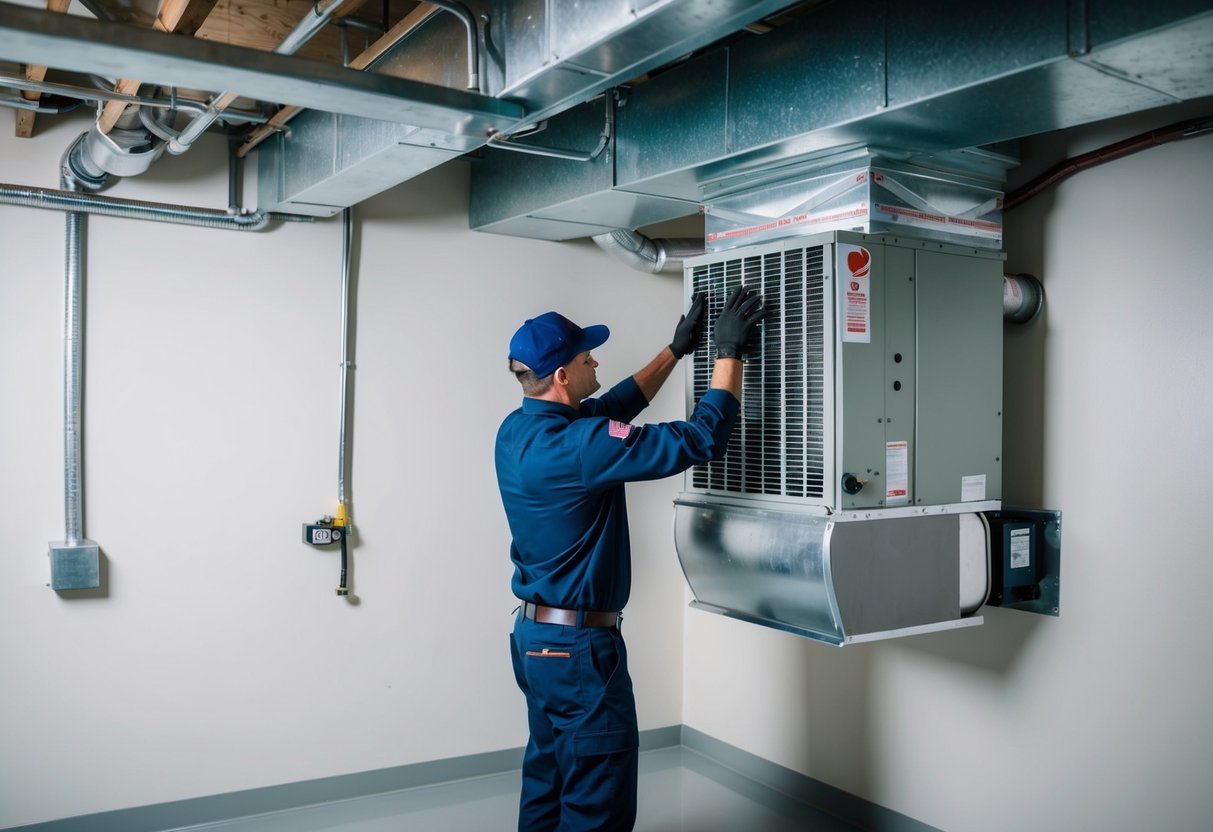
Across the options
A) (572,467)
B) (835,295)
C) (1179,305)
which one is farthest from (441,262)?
(1179,305)

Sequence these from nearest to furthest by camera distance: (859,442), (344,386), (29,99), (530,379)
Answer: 1. (859,442)
2. (530,379)
3. (29,99)
4. (344,386)

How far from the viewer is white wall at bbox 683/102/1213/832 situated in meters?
2.31

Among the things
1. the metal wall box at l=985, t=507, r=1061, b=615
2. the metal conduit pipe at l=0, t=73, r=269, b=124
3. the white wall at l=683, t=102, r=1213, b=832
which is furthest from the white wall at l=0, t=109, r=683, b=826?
the metal wall box at l=985, t=507, r=1061, b=615

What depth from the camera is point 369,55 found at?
2.42m

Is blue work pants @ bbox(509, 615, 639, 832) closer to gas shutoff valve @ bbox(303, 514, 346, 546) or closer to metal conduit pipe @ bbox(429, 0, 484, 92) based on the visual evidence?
gas shutoff valve @ bbox(303, 514, 346, 546)

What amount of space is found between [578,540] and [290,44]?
51.9 inches

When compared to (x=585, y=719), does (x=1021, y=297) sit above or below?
above

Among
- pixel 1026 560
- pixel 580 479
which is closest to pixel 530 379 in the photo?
pixel 580 479

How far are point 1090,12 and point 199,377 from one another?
2.65 metres

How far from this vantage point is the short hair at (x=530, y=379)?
2.57 metres

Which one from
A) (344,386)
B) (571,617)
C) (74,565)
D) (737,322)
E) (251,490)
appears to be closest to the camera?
(737,322)

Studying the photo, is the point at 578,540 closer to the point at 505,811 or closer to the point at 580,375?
the point at 580,375

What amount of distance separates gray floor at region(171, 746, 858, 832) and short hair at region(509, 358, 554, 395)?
5.07ft

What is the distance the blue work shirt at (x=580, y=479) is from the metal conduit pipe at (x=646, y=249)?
105cm
